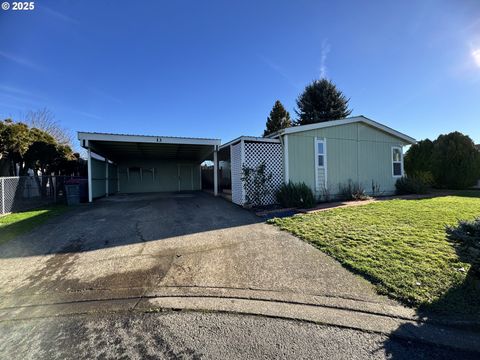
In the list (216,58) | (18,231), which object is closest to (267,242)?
(18,231)

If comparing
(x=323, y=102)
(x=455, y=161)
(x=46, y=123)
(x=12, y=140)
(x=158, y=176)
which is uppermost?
(x=323, y=102)

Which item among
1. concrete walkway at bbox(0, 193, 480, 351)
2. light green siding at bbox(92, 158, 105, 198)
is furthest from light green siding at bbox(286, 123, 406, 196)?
light green siding at bbox(92, 158, 105, 198)

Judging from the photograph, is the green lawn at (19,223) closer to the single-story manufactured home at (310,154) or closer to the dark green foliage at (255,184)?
the single-story manufactured home at (310,154)

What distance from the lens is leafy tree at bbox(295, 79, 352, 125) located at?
21534 mm

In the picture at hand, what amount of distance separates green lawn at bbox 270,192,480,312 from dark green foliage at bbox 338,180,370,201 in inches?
107

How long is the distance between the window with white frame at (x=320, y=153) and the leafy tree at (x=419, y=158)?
880 centimetres

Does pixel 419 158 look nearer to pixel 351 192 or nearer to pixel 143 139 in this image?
pixel 351 192

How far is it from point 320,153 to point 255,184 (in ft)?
11.3

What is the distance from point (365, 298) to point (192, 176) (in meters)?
16.2

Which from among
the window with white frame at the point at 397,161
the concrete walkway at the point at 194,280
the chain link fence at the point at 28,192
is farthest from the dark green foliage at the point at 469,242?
the chain link fence at the point at 28,192

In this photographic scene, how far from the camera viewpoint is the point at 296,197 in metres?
7.90

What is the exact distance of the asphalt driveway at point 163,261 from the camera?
2.82 metres

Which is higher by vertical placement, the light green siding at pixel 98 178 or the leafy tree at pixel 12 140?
the leafy tree at pixel 12 140

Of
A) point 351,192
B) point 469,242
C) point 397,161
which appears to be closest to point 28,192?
point 469,242
